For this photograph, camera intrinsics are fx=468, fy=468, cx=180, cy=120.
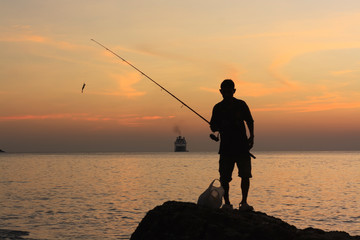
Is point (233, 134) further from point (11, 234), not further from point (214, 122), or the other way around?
point (11, 234)

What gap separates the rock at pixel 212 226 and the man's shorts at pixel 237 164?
755mm

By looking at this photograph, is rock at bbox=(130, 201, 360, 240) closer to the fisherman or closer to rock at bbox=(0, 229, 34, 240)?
the fisherman

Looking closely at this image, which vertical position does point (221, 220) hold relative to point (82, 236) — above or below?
above

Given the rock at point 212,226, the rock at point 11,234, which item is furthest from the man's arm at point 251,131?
the rock at point 11,234

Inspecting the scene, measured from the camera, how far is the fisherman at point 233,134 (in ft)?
25.8

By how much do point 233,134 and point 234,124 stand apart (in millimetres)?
171

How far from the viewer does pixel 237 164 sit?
26.0 feet

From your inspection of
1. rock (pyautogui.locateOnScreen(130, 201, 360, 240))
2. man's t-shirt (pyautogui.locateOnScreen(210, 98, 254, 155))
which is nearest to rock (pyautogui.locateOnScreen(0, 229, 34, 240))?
rock (pyautogui.locateOnScreen(130, 201, 360, 240))

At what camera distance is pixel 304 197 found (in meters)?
27.2

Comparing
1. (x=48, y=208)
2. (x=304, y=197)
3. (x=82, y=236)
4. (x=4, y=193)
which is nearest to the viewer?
(x=82, y=236)

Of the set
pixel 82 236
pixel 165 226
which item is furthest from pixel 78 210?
pixel 165 226

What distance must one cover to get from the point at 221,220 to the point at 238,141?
64.7 inches

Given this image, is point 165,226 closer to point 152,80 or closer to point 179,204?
point 179,204

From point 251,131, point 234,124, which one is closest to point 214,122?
point 234,124
